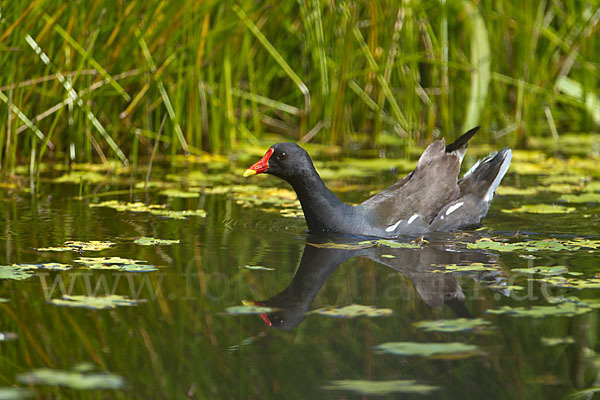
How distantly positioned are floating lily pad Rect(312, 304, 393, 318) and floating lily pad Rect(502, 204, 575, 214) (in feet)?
8.26

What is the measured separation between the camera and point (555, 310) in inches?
145

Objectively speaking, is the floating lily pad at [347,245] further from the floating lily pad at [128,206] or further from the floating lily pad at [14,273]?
the floating lily pad at [14,273]

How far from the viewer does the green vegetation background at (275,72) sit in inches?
263

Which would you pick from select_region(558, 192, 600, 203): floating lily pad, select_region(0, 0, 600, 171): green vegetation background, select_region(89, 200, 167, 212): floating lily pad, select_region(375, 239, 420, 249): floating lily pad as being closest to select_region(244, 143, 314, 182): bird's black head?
select_region(375, 239, 420, 249): floating lily pad

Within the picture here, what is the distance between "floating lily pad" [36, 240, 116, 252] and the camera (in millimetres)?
4738

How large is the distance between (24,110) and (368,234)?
9.61 ft

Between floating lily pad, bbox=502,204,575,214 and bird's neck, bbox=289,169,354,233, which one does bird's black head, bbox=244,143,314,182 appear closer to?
bird's neck, bbox=289,169,354,233

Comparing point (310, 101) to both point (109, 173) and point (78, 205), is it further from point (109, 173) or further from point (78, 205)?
point (78, 205)

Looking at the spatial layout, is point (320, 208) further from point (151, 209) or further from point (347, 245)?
point (151, 209)

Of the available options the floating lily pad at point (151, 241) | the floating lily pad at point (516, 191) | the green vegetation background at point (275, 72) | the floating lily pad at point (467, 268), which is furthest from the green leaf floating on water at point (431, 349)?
the green vegetation background at point (275, 72)

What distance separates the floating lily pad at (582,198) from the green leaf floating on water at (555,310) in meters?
2.54

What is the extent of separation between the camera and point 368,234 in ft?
17.6

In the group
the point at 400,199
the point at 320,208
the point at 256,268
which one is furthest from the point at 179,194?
the point at 256,268

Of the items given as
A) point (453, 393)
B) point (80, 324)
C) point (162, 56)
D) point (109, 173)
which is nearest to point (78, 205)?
point (109, 173)
